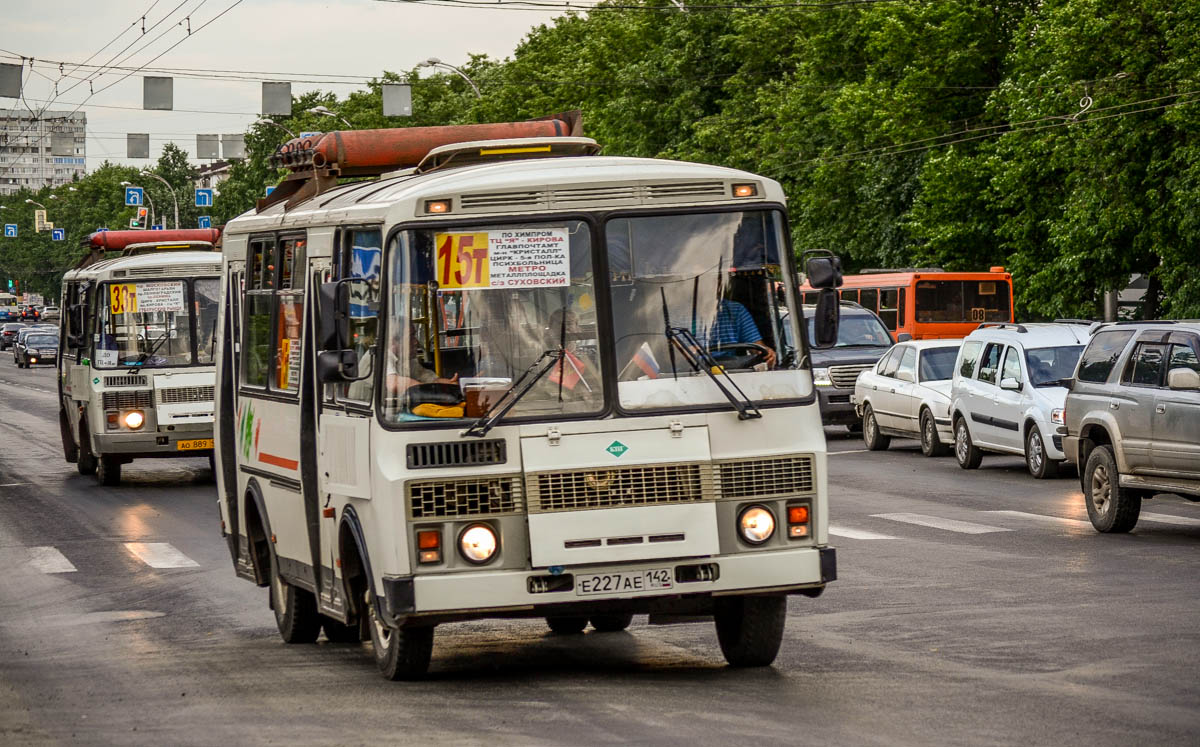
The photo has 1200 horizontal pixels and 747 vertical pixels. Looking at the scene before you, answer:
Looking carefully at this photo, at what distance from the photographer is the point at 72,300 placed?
2592 centimetres

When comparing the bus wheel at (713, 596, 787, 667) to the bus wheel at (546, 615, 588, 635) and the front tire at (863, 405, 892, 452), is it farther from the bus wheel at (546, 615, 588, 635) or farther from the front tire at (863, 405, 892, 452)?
the front tire at (863, 405, 892, 452)

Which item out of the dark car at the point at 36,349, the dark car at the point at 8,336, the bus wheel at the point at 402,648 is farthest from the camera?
the dark car at the point at 8,336

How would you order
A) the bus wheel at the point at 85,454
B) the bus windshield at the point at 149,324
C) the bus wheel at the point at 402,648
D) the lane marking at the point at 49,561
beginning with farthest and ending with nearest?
the bus wheel at the point at 85,454 → the bus windshield at the point at 149,324 → the lane marking at the point at 49,561 → the bus wheel at the point at 402,648

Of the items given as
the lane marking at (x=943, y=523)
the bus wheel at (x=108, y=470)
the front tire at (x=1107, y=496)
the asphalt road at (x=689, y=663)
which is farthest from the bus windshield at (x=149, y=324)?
A: the front tire at (x=1107, y=496)

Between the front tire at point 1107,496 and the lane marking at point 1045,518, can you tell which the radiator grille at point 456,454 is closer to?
the front tire at point 1107,496

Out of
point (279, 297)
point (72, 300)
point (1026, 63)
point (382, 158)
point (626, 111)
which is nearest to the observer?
point (279, 297)

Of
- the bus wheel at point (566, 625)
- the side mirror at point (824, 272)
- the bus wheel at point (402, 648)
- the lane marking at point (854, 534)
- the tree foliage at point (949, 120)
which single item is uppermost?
the tree foliage at point (949, 120)

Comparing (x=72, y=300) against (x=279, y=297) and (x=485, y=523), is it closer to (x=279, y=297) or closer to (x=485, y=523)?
(x=279, y=297)

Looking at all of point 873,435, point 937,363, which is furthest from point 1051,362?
point 873,435

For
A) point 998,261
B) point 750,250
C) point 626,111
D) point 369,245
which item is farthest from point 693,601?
point 626,111

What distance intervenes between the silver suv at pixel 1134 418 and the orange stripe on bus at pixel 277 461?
7.51 meters

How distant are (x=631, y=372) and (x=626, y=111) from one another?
2476 inches

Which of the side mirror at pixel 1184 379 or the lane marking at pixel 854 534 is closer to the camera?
the side mirror at pixel 1184 379

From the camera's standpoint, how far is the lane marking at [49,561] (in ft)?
52.9
